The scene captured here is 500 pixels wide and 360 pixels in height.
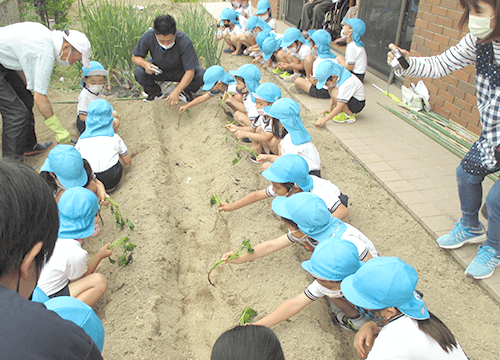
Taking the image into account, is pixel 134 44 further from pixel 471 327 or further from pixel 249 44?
pixel 471 327

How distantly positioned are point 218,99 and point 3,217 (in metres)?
4.41

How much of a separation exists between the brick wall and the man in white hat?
12.0 feet

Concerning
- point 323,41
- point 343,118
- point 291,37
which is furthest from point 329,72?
point 291,37

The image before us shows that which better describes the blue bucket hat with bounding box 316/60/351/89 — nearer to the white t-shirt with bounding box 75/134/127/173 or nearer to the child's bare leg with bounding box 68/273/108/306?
the white t-shirt with bounding box 75/134/127/173

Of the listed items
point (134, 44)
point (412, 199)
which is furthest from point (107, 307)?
point (134, 44)

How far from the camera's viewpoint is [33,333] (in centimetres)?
75

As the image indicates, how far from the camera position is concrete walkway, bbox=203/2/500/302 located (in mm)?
2936

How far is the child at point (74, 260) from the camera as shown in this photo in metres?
2.16

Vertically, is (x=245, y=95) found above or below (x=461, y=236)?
above

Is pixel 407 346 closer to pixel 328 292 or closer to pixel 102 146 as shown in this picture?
pixel 328 292

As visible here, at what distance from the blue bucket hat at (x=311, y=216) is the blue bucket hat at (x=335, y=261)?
27 centimetres

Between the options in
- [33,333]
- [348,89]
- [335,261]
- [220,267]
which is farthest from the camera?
[348,89]

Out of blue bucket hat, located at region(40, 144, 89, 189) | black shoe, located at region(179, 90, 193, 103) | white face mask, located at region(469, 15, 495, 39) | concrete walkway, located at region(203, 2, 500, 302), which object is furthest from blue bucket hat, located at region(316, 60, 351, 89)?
blue bucket hat, located at region(40, 144, 89, 189)

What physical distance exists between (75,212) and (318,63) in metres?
3.60
